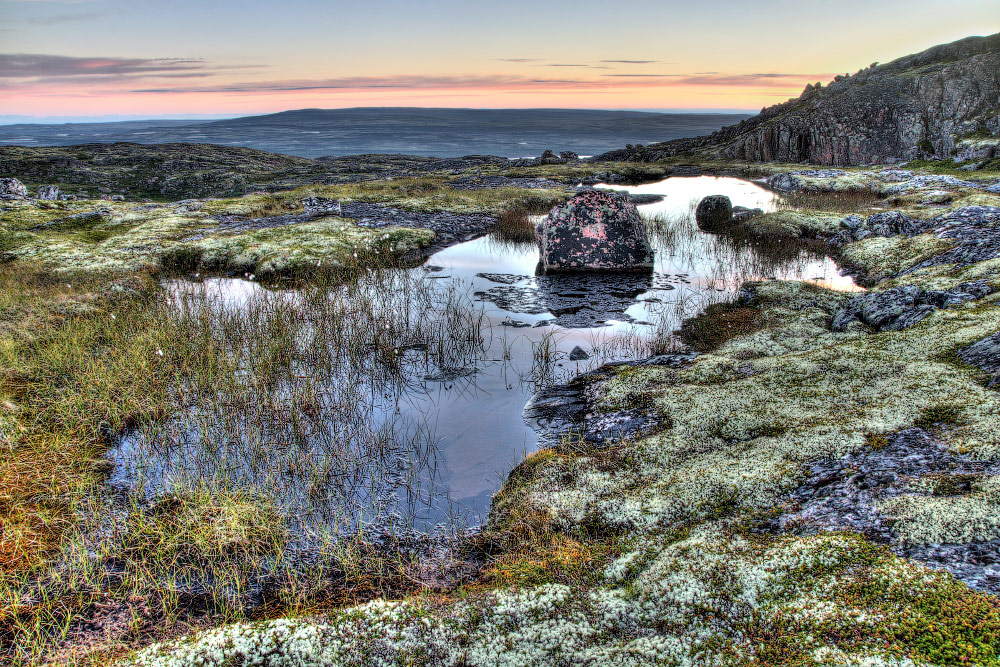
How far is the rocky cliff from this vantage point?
49156 mm

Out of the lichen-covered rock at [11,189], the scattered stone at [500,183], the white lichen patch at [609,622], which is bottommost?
the white lichen patch at [609,622]

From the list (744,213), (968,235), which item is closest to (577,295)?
(968,235)

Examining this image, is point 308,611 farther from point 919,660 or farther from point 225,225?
point 225,225

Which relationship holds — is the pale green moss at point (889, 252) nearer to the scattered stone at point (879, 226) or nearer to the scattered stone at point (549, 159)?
the scattered stone at point (879, 226)

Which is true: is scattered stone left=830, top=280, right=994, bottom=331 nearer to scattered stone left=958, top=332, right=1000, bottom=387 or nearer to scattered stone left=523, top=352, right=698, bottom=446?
scattered stone left=958, top=332, right=1000, bottom=387

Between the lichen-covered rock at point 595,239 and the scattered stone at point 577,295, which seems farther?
the lichen-covered rock at point 595,239

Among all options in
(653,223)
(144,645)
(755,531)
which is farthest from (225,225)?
(755,531)

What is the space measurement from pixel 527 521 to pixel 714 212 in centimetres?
2656

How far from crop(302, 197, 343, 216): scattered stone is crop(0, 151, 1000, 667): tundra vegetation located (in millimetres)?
18771

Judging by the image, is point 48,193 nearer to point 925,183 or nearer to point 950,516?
point 950,516

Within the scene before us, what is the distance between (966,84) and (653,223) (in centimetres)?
5023

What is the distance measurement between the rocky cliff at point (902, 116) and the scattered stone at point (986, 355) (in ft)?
147

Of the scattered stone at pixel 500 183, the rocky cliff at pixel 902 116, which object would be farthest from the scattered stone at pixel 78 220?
the rocky cliff at pixel 902 116

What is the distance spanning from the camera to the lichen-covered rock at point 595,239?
64.3 ft
